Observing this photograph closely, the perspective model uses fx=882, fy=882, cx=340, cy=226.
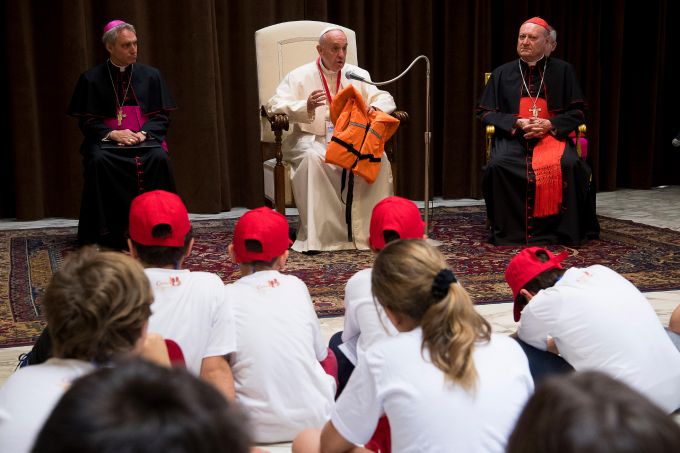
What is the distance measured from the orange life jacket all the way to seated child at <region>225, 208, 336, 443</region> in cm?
285

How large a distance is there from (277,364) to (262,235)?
0.37 meters

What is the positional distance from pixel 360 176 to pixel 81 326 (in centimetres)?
393

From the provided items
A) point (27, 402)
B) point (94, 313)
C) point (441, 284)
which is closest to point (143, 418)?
point (27, 402)

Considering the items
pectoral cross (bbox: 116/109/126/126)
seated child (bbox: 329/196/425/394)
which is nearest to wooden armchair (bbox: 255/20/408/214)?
pectoral cross (bbox: 116/109/126/126)

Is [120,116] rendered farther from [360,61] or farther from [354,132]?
[360,61]

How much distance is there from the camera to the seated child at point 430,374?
162 centimetres

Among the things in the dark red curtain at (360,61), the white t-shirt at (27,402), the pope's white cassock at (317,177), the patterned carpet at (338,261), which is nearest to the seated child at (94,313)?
the white t-shirt at (27,402)

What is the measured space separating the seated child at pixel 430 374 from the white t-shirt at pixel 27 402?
56 centimetres

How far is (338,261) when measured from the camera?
5.02 meters

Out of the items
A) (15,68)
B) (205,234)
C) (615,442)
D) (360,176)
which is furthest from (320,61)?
(615,442)

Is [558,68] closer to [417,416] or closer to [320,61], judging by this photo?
[320,61]

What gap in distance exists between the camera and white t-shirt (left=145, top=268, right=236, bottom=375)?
224cm

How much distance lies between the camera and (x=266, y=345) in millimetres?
2348

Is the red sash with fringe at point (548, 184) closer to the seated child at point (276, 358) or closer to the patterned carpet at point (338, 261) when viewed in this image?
the patterned carpet at point (338, 261)
